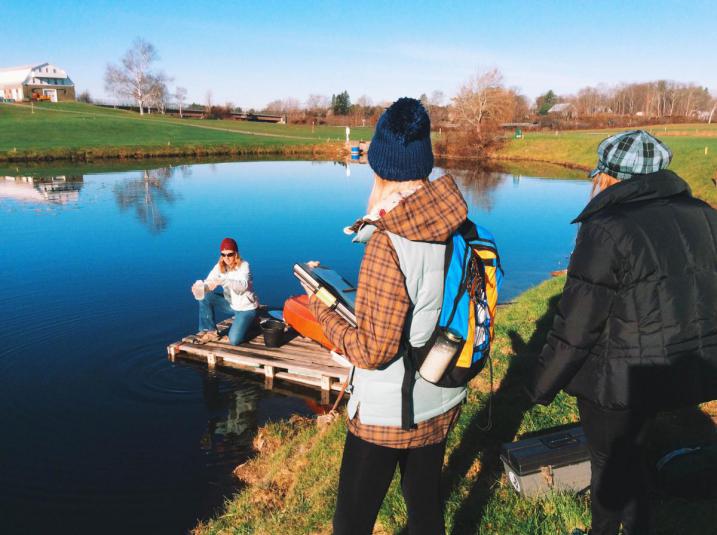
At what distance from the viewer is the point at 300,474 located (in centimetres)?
507

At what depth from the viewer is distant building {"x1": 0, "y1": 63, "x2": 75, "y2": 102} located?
99438 millimetres

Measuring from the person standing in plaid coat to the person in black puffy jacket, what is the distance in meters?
0.71

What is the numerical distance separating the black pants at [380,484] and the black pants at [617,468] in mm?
879

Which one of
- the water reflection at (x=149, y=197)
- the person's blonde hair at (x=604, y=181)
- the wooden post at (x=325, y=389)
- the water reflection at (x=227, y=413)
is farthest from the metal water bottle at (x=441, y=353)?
the water reflection at (x=149, y=197)

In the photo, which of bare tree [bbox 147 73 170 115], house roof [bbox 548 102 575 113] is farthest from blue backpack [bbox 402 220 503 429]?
house roof [bbox 548 102 575 113]

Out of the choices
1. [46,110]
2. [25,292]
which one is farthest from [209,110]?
[25,292]

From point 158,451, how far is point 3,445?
188 centimetres

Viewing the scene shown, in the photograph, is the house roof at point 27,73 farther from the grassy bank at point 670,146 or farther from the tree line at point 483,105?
the grassy bank at point 670,146

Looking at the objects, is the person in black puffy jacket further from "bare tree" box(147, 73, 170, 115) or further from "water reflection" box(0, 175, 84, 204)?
"bare tree" box(147, 73, 170, 115)

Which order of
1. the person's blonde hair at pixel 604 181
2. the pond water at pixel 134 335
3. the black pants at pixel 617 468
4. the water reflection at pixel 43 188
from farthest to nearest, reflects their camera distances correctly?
the water reflection at pixel 43 188 < the pond water at pixel 134 335 < the person's blonde hair at pixel 604 181 < the black pants at pixel 617 468

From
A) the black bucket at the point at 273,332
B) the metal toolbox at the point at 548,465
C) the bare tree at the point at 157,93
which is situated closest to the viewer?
the metal toolbox at the point at 548,465

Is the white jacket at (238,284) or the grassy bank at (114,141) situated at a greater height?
the grassy bank at (114,141)

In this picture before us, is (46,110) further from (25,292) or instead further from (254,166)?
(25,292)

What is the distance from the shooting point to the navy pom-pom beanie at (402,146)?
2229 mm
